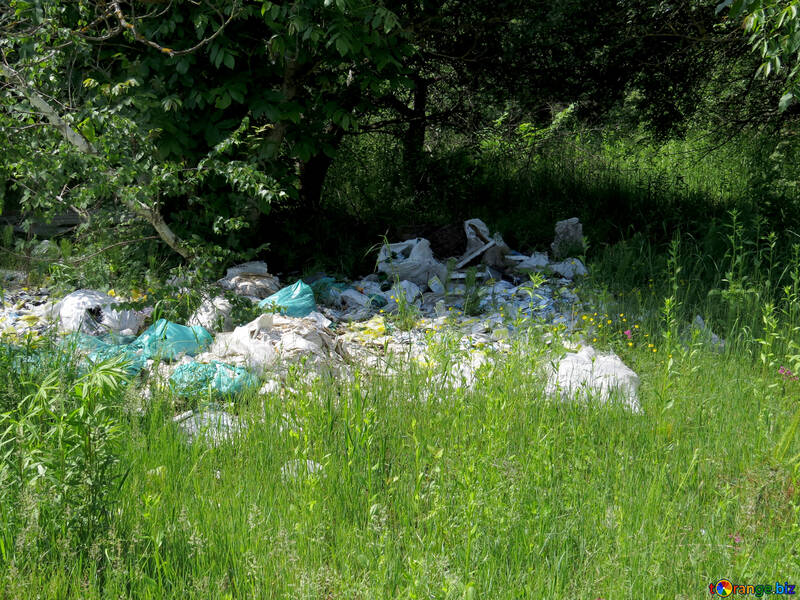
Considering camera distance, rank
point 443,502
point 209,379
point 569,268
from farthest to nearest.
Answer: point 569,268
point 209,379
point 443,502

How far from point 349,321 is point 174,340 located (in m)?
1.32

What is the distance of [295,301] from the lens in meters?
4.81

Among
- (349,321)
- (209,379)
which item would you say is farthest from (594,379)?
(349,321)

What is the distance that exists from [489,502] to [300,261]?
435 centimetres

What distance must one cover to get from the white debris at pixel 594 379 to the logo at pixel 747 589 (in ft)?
3.58

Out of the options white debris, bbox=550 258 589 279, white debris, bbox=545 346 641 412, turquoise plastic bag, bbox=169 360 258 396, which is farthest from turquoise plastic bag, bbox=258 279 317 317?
white debris, bbox=550 258 589 279

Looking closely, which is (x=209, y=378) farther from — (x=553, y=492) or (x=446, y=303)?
(x=446, y=303)

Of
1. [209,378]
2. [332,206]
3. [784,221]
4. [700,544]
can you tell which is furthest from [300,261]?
[700,544]

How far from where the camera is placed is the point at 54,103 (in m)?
4.84

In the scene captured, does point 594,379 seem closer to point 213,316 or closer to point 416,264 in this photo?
point 213,316

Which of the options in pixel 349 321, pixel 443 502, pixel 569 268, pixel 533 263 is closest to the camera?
pixel 443 502

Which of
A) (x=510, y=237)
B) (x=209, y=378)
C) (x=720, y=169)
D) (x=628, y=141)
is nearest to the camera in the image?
(x=209, y=378)

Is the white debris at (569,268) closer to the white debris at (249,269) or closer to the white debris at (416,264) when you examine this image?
the white debris at (416,264)

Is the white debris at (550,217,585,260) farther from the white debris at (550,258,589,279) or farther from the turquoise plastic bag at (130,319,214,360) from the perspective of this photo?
the turquoise plastic bag at (130,319,214,360)
